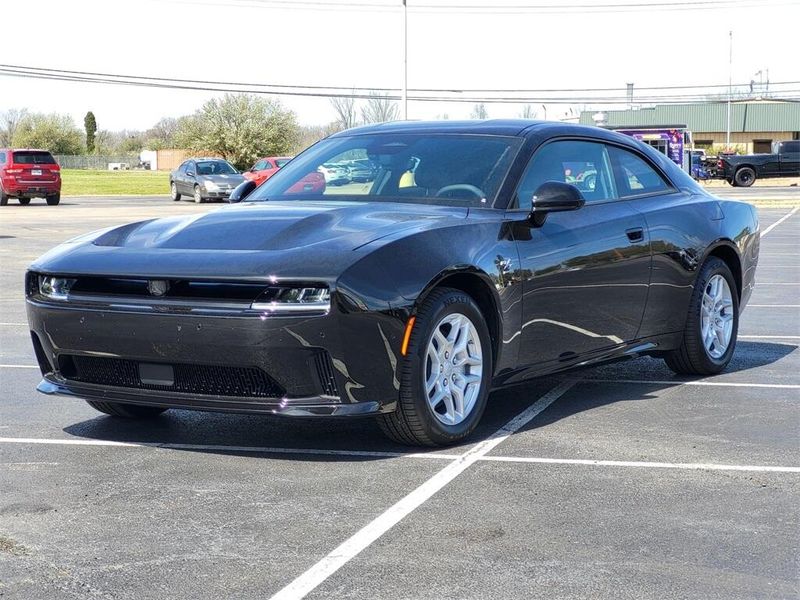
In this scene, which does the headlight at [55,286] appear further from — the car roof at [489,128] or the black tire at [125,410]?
the car roof at [489,128]

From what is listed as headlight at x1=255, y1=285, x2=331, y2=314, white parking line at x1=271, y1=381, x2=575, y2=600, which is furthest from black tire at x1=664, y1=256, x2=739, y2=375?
headlight at x1=255, y1=285, x2=331, y2=314

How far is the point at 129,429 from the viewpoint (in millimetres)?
6426

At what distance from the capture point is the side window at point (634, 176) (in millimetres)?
7539

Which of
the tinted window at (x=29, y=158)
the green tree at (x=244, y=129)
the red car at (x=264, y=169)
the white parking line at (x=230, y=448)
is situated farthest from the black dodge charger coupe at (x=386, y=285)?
the green tree at (x=244, y=129)

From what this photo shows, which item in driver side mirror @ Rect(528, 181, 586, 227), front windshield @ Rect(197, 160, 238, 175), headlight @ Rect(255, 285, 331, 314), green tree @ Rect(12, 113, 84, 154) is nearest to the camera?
headlight @ Rect(255, 285, 331, 314)

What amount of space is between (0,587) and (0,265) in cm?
1376

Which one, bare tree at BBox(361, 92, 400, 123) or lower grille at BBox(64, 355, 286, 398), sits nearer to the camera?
lower grille at BBox(64, 355, 286, 398)

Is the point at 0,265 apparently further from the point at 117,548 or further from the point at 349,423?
the point at 117,548

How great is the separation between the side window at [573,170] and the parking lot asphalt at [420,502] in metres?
1.20

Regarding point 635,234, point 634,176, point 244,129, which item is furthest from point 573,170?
point 244,129

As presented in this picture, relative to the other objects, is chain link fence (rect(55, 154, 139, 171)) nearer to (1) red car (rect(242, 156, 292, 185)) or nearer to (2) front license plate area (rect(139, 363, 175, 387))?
(1) red car (rect(242, 156, 292, 185))

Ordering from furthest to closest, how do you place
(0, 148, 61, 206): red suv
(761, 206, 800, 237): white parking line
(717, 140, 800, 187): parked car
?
1. (717, 140, 800, 187): parked car
2. (0, 148, 61, 206): red suv
3. (761, 206, 800, 237): white parking line

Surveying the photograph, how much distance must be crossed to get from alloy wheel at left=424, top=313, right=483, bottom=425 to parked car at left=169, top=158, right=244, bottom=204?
117 feet

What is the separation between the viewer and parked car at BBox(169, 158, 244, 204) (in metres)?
41.8
